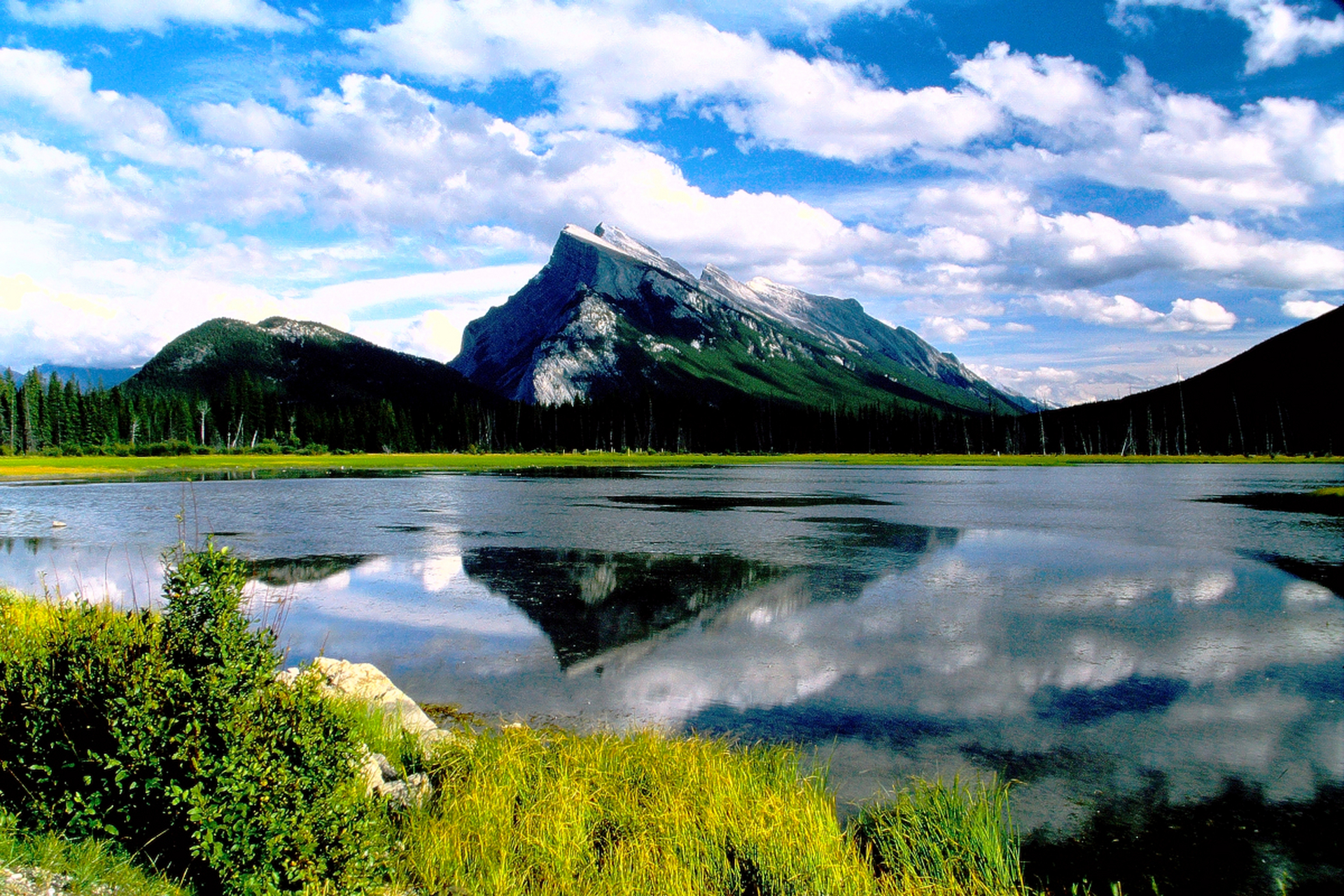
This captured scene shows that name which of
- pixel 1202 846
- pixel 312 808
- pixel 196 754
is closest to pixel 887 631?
pixel 1202 846

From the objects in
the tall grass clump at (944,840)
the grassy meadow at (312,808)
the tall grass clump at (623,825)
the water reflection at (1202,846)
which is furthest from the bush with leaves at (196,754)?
the water reflection at (1202,846)

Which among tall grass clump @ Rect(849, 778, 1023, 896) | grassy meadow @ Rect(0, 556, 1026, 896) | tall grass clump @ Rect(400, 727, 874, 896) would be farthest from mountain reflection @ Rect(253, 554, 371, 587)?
tall grass clump @ Rect(849, 778, 1023, 896)

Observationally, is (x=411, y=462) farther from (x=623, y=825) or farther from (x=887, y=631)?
(x=623, y=825)

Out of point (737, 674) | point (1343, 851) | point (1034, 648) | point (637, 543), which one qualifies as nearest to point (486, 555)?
Result: point (637, 543)

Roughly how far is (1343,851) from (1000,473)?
99.2m

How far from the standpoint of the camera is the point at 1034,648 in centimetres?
1596

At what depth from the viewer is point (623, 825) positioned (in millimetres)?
8047

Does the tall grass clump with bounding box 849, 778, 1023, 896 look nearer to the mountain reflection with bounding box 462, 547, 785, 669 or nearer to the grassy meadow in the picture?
the grassy meadow

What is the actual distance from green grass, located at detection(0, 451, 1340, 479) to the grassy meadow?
3157 inches

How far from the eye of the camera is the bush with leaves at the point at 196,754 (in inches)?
239

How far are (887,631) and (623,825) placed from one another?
10882mm

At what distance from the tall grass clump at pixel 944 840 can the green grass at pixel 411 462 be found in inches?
3291

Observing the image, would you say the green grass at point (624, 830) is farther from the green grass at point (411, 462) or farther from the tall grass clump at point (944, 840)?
the green grass at point (411, 462)

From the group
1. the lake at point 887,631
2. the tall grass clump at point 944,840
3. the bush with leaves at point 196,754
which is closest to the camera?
the bush with leaves at point 196,754
